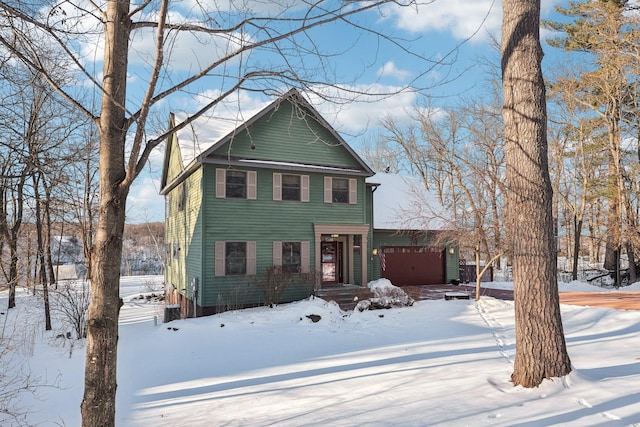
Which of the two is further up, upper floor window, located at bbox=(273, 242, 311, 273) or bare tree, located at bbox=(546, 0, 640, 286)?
bare tree, located at bbox=(546, 0, 640, 286)

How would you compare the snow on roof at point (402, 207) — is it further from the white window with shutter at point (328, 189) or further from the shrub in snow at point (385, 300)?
the shrub in snow at point (385, 300)

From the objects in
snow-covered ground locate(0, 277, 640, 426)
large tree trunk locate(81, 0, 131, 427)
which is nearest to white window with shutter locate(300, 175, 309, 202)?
snow-covered ground locate(0, 277, 640, 426)

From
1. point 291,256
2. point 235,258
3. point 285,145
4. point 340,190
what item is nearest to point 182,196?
point 235,258

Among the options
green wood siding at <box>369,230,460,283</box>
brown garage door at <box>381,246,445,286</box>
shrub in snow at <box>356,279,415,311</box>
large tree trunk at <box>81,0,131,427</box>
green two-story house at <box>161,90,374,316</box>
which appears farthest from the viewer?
→ brown garage door at <box>381,246,445,286</box>

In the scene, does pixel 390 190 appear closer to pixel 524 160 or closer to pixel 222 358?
pixel 222 358

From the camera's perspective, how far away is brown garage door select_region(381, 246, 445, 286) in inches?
794

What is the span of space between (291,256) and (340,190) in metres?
3.50

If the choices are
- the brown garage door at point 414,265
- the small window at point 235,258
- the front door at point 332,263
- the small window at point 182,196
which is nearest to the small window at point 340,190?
the front door at point 332,263

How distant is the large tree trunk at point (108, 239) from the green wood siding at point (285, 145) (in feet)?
35.4

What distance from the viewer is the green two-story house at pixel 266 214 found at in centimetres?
1391

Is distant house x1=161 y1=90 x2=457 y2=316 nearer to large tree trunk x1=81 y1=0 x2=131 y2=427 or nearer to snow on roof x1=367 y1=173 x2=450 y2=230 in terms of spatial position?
snow on roof x1=367 y1=173 x2=450 y2=230

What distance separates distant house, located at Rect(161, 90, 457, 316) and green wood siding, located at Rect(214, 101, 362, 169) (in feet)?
0.13

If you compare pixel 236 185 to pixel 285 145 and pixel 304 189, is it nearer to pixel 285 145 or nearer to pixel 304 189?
pixel 285 145

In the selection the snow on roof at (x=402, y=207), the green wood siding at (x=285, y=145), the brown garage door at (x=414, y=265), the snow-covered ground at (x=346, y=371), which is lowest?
the snow-covered ground at (x=346, y=371)
